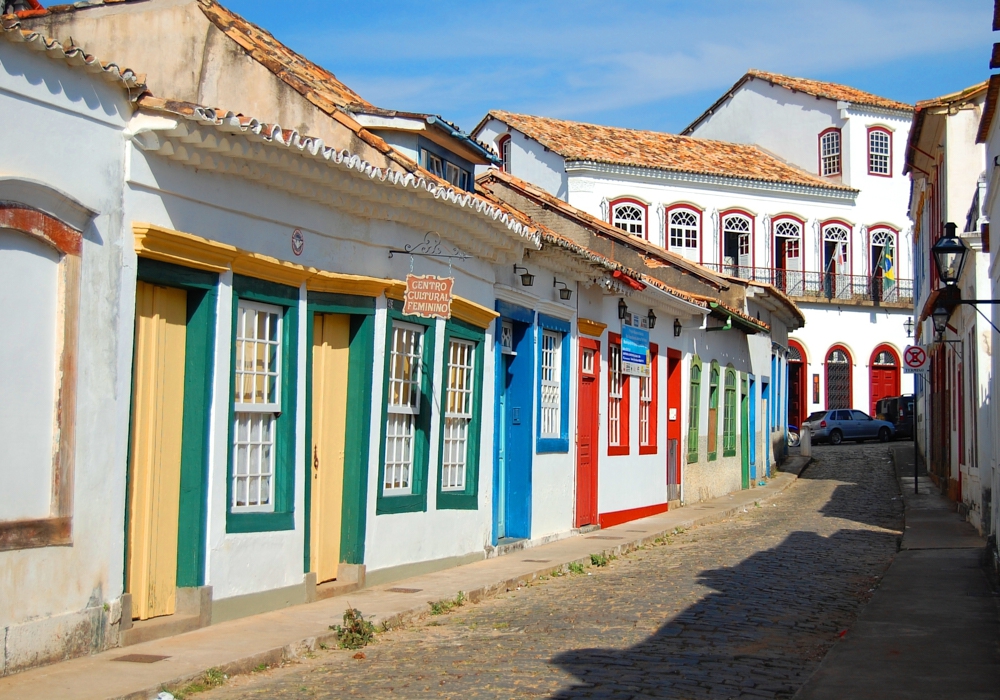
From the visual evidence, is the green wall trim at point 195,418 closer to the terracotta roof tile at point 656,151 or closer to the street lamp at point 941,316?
the street lamp at point 941,316

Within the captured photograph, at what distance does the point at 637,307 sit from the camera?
61.2 feet

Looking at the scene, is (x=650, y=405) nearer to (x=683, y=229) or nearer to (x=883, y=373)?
(x=683, y=229)

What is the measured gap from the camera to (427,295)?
10383 millimetres

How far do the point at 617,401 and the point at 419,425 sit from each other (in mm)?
6815

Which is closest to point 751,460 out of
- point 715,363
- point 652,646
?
point 715,363

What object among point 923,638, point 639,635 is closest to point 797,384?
point 923,638

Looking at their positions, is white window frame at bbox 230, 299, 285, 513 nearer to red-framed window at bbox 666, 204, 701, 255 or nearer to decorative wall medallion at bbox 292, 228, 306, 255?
decorative wall medallion at bbox 292, 228, 306, 255

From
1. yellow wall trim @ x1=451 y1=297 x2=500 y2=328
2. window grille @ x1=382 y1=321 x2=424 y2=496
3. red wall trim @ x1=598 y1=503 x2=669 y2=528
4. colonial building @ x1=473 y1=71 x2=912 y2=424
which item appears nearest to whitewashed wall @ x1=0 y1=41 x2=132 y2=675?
window grille @ x1=382 y1=321 x2=424 y2=496

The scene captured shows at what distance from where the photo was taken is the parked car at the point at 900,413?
41.0m

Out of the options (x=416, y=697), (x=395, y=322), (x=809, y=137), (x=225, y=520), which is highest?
(x=809, y=137)

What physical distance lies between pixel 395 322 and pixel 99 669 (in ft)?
15.7

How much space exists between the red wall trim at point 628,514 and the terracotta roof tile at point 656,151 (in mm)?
21306

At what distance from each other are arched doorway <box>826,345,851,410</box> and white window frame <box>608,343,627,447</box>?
2793 centimetres

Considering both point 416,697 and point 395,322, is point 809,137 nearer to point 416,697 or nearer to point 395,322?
point 395,322
